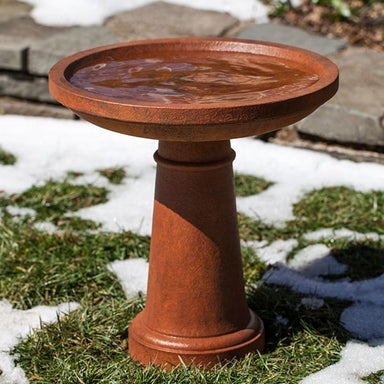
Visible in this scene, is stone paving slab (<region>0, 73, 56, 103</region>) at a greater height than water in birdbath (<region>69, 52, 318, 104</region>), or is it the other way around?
water in birdbath (<region>69, 52, 318, 104</region>)

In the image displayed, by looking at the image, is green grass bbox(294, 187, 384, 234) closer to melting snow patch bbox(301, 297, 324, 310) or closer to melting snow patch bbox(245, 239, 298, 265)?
melting snow patch bbox(245, 239, 298, 265)

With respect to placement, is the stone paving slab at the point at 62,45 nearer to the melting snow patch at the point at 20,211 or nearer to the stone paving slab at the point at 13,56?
the stone paving slab at the point at 13,56

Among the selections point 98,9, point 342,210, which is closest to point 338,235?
point 342,210

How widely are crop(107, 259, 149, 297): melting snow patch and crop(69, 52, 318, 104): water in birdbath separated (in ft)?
Result: 2.81

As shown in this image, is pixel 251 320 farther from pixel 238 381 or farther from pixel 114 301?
pixel 114 301

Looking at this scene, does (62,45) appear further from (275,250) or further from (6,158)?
(275,250)

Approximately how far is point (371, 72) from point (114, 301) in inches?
89.0

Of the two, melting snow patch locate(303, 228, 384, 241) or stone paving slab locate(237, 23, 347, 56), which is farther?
stone paving slab locate(237, 23, 347, 56)

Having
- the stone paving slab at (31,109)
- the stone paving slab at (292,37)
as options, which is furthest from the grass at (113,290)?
the stone paving slab at (292,37)

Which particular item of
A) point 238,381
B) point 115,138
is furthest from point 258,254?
point 115,138

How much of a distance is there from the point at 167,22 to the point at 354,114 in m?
1.44

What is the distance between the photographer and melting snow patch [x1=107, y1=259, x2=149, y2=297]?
9.45 ft

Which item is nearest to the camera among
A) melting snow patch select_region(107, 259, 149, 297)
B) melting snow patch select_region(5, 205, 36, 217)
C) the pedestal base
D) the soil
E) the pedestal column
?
the pedestal column

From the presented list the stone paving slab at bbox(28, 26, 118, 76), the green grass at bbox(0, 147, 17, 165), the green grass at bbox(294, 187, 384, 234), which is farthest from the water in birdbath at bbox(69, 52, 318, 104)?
the stone paving slab at bbox(28, 26, 118, 76)
